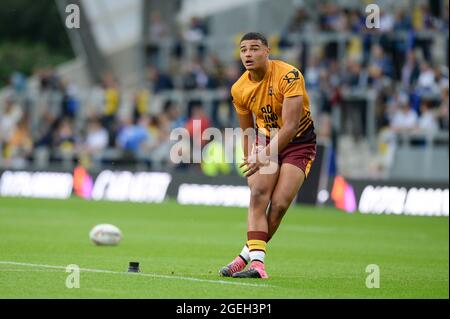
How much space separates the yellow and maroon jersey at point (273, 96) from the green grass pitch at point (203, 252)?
1.69m

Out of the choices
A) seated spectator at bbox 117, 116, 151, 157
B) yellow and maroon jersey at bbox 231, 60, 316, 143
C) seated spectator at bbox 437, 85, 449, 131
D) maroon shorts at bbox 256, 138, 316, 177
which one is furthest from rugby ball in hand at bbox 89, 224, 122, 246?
seated spectator at bbox 117, 116, 151, 157

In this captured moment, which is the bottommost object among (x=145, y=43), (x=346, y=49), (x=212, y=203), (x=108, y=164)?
(x=212, y=203)

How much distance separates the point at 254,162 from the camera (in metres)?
11.5

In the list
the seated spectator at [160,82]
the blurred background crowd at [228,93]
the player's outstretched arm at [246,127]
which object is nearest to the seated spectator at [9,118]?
the blurred background crowd at [228,93]

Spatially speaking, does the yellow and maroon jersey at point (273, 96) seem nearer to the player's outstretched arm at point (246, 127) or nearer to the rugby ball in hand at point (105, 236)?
the player's outstretched arm at point (246, 127)

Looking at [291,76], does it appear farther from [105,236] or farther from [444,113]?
[444,113]

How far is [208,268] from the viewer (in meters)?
13.0

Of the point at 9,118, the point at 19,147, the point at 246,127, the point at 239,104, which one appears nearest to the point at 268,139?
the point at 246,127

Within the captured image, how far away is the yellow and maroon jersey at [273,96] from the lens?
458 inches

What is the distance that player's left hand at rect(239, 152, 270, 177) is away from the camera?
11539 mm

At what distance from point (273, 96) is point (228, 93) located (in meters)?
20.2

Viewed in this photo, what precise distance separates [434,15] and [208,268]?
2046 centimetres
